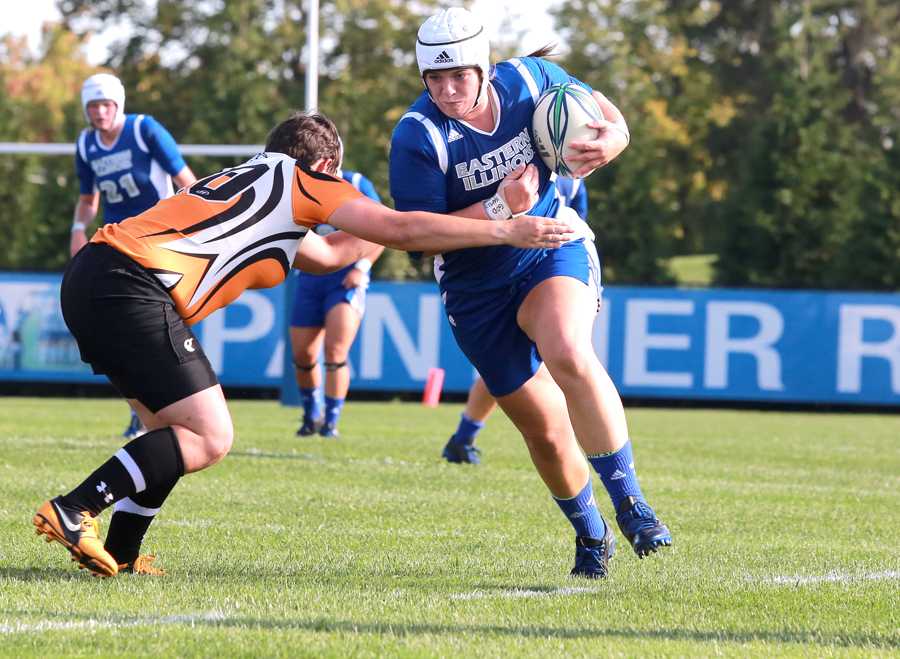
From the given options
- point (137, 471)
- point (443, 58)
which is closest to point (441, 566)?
point (137, 471)

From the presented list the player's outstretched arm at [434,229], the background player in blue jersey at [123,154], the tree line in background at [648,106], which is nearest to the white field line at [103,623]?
the player's outstretched arm at [434,229]

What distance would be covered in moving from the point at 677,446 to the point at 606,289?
670 centimetres

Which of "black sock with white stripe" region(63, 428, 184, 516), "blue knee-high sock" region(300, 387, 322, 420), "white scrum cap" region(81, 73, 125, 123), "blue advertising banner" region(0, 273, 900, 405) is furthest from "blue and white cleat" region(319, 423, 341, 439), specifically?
"blue advertising banner" region(0, 273, 900, 405)

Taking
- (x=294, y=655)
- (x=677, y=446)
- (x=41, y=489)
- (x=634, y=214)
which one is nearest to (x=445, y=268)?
(x=294, y=655)

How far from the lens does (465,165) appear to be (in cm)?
506

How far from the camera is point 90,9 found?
125 feet

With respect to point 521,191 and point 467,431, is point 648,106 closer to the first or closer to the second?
point 467,431

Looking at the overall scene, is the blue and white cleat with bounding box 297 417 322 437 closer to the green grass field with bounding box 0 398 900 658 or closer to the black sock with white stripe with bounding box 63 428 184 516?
the green grass field with bounding box 0 398 900 658

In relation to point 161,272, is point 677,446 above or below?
below

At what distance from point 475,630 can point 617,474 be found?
3.54ft

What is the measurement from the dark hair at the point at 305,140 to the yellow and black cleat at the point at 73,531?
137 centimetres

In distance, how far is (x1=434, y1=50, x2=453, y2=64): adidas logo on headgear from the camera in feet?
16.1

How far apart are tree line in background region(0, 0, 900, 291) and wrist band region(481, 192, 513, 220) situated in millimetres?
15547

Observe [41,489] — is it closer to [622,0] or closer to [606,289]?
[606,289]
